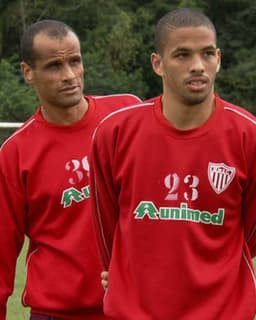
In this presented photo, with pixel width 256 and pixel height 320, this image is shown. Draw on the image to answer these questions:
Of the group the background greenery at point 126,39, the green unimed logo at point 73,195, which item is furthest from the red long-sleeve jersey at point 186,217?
the background greenery at point 126,39

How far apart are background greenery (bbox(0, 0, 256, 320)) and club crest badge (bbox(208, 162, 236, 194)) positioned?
34.4 metres

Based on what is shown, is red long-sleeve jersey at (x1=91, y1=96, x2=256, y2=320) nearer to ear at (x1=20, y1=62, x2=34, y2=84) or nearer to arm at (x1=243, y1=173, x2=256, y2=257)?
arm at (x1=243, y1=173, x2=256, y2=257)

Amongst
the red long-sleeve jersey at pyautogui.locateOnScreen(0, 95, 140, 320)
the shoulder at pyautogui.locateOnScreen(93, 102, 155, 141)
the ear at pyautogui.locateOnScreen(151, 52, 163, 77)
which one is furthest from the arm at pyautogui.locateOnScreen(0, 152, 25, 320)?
the ear at pyautogui.locateOnScreen(151, 52, 163, 77)

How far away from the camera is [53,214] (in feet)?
18.1

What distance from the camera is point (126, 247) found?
4727mm

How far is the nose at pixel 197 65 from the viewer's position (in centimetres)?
448

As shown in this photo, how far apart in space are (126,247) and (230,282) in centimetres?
45

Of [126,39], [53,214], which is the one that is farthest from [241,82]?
[53,214]

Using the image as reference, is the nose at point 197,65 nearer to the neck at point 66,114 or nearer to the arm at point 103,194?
the arm at point 103,194

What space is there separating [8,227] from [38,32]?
100 cm

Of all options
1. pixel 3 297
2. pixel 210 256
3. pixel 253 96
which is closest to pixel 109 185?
pixel 210 256

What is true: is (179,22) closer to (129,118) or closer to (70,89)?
(129,118)

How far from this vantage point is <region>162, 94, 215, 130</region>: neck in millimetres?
4625

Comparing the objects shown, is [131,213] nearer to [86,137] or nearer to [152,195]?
[152,195]
